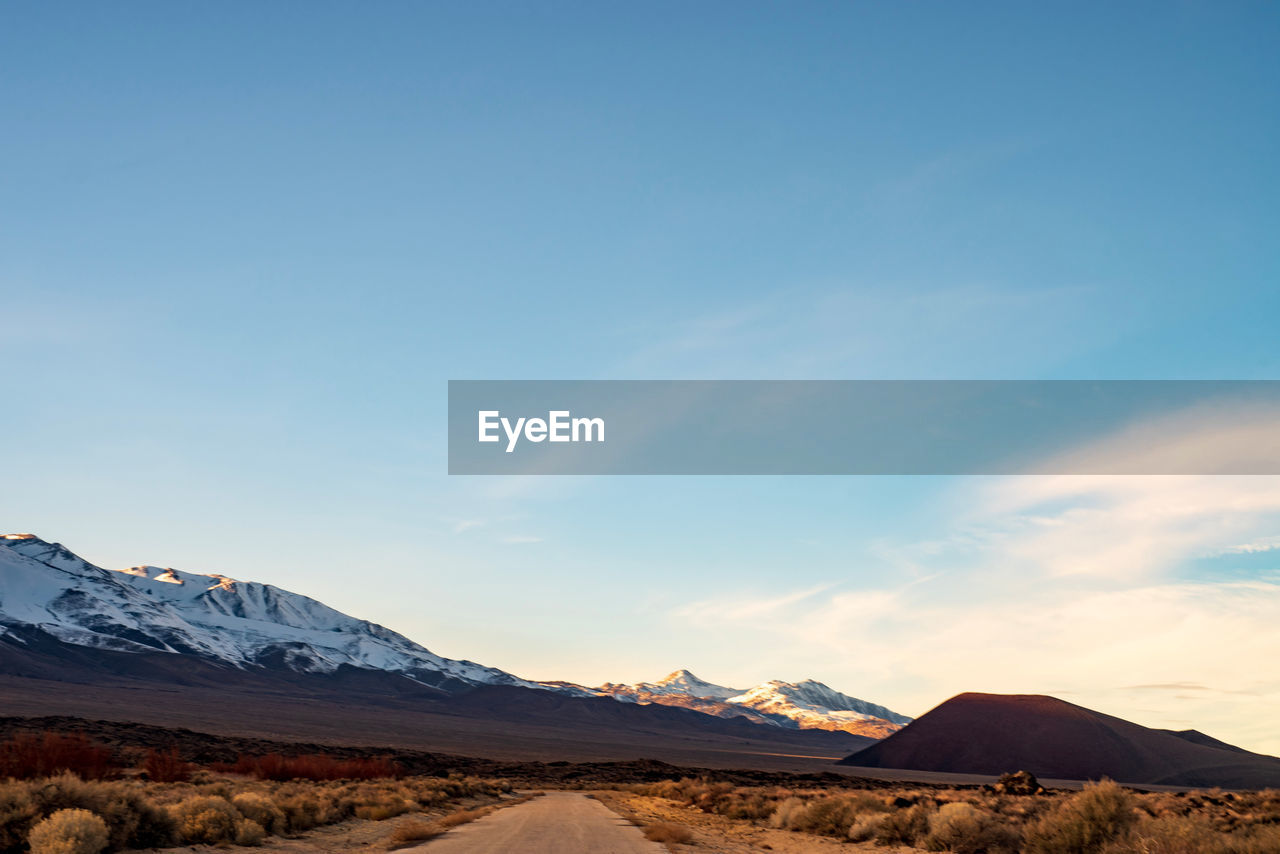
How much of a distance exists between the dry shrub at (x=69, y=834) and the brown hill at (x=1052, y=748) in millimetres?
113497

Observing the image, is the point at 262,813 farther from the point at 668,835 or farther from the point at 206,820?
the point at 668,835

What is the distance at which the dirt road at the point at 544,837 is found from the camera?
18469 mm

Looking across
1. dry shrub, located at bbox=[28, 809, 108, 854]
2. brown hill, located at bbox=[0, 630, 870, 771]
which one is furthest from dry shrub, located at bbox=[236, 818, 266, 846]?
brown hill, located at bbox=[0, 630, 870, 771]

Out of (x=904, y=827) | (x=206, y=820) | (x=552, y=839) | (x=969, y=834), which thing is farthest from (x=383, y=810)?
(x=969, y=834)

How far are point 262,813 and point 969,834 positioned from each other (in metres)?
17.2

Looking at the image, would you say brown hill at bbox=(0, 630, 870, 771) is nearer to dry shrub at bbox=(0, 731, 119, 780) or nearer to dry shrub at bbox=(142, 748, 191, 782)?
dry shrub at bbox=(142, 748, 191, 782)

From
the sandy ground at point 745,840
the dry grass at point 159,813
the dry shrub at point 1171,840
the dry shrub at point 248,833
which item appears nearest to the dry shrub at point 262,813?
the dry grass at point 159,813

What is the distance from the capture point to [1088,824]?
58.9 feet

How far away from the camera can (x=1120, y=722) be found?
126312 millimetres

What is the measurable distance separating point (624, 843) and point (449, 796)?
2524cm

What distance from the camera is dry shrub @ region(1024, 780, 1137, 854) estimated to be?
17.7 m

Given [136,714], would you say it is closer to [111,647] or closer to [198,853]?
[111,647]

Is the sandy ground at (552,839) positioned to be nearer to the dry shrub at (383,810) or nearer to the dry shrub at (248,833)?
the dry shrub at (248,833)

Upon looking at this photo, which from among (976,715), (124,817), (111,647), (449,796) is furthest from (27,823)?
(111,647)
